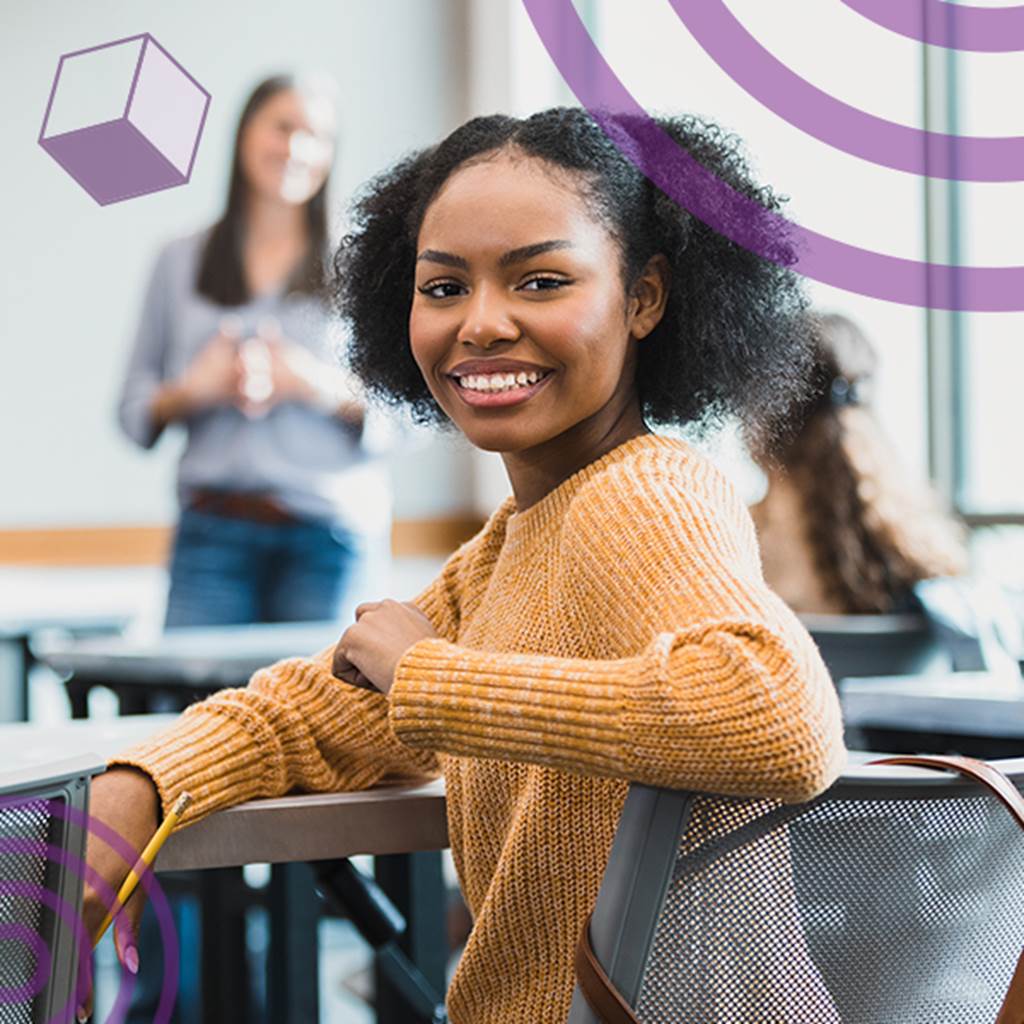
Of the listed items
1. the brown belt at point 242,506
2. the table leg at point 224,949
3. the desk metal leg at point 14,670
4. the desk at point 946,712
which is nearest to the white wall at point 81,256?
the desk metal leg at point 14,670

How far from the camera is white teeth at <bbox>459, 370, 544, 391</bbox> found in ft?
3.74

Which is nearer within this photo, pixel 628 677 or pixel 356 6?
pixel 628 677

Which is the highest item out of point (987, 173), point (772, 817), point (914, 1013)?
point (987, 173)

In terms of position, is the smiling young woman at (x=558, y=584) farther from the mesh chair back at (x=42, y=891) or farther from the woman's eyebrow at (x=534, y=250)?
the mesh chair back at (x=42, y=891)

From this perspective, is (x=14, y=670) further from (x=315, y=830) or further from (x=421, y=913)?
(x=315, y=830)

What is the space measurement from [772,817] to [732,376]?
451mm

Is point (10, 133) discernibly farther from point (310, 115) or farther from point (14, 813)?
point (14, 813)

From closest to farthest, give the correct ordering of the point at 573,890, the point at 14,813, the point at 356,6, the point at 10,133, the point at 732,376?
the point at 14,813 → the point at 573,890 → the point at 732,376 → the point at 10,133 → the point at 356,6

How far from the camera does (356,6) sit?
5.78m

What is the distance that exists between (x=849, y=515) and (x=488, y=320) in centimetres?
190

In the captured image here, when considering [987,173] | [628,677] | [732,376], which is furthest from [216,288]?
[628,677]

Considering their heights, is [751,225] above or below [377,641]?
above

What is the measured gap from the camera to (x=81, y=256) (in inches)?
207

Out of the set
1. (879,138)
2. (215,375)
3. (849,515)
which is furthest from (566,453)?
(879,138)
